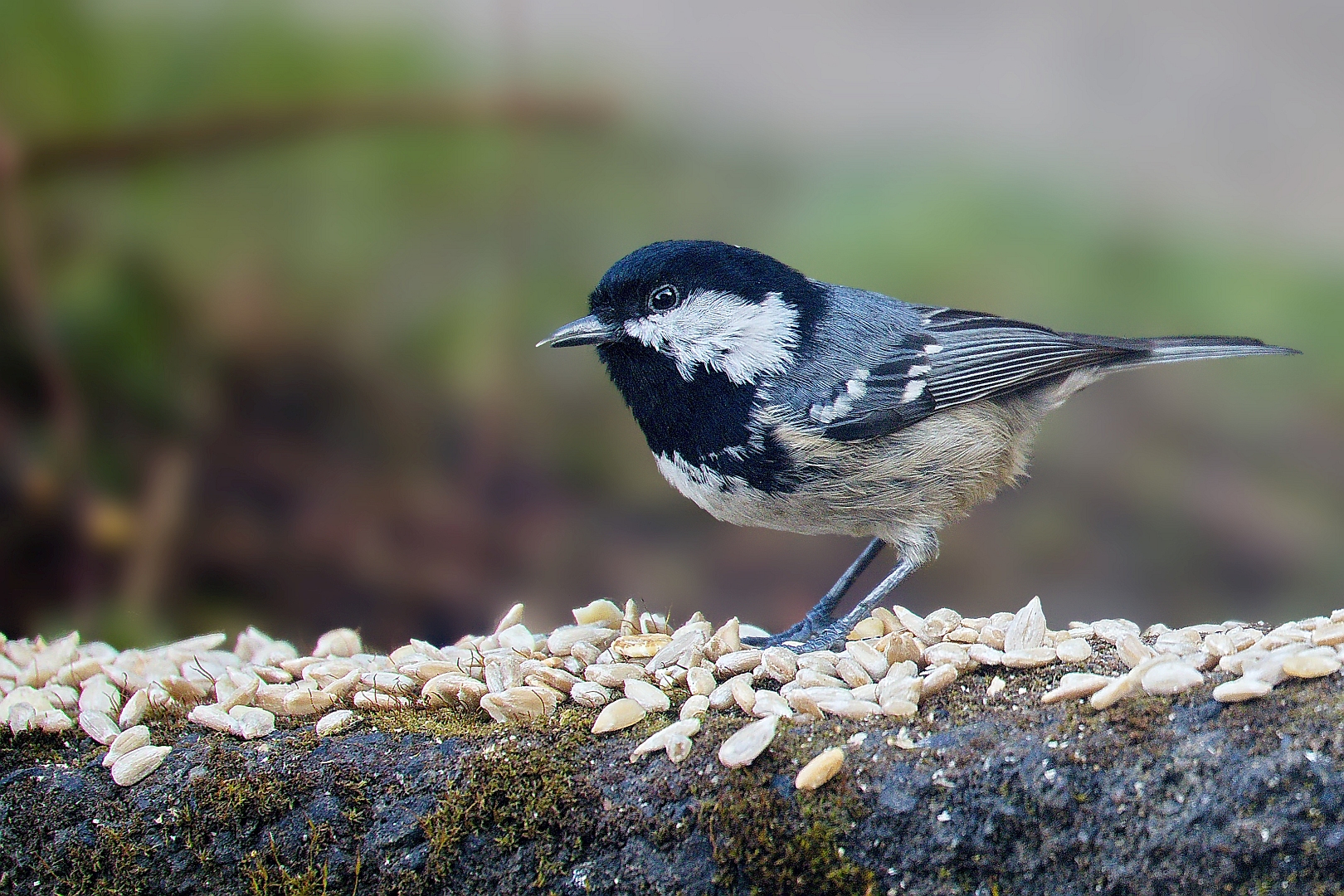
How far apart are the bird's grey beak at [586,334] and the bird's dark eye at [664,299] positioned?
0.24ft

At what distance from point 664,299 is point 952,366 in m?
0.52

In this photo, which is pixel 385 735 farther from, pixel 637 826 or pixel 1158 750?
pixel 1158 750

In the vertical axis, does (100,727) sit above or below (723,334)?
below

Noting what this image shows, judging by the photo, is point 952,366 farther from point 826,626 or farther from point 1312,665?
point 1312,665

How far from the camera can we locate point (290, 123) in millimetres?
3252

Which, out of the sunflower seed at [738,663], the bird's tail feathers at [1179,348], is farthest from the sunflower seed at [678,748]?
the bird's tail feathers at [1179,348]

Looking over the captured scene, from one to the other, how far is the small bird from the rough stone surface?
486 millimetres

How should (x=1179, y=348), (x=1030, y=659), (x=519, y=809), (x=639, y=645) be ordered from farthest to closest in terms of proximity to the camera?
(x=1179, y=348)
(x=639, y=645)
(x=1030, y=659)
(x=519, y=809)

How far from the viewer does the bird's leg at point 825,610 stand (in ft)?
6.70

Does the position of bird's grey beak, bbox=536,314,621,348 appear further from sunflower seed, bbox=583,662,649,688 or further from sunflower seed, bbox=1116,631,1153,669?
sunflower seed, bbox=1116,631,1153,669

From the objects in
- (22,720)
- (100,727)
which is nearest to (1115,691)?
(100,727)

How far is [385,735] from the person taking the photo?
152cm

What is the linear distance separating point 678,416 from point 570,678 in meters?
0.48

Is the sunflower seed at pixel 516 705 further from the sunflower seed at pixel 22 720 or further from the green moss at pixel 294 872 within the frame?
the sunflower seed at pixel 22 720
